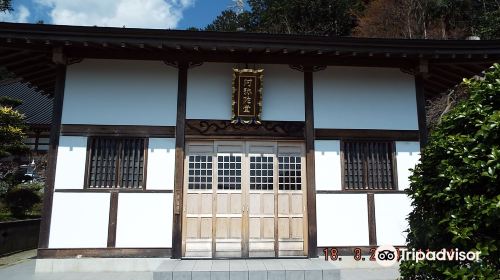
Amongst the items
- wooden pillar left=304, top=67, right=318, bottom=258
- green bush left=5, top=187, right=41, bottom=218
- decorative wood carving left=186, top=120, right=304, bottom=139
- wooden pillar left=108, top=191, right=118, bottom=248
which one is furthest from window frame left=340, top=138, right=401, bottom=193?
green bush left=5, top=187, right=41, bottom=218

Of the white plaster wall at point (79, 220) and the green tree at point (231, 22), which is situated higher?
the green tree at point (231, 22)

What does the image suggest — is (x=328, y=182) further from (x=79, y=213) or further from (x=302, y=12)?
(x=302, y=12)

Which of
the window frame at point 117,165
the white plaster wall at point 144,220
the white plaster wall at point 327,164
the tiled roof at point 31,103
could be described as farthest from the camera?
the tiled roof at point 31,103

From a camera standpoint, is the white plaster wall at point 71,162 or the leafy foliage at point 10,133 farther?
the leafy foliage at point 10,133

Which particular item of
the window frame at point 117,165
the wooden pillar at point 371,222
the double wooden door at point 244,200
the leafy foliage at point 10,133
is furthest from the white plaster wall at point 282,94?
the leafy foliage at point 10,133

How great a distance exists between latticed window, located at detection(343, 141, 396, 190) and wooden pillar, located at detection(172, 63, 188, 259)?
11.6 feet

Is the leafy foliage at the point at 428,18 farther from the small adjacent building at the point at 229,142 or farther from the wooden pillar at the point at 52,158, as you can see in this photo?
the wooden pillar at the point at 52,158

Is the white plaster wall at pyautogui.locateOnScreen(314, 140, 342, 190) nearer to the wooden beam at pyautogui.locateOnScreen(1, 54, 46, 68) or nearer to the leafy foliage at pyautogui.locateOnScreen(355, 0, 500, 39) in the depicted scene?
the wooden beam at pyautogui.locateOnScreen(1, 54, 46, 68)

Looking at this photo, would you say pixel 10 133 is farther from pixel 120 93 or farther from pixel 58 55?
pixel 120 93

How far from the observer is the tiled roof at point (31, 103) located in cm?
2144

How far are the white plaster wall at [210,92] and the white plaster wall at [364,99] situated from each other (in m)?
1.98

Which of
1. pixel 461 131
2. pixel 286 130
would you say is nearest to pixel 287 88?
pixel 286 130

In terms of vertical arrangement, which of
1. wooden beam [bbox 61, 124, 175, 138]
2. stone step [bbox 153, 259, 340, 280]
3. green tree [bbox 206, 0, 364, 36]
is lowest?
stone step [bbox 153, 259, 340, 280]

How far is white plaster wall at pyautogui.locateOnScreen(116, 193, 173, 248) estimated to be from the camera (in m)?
7.18
